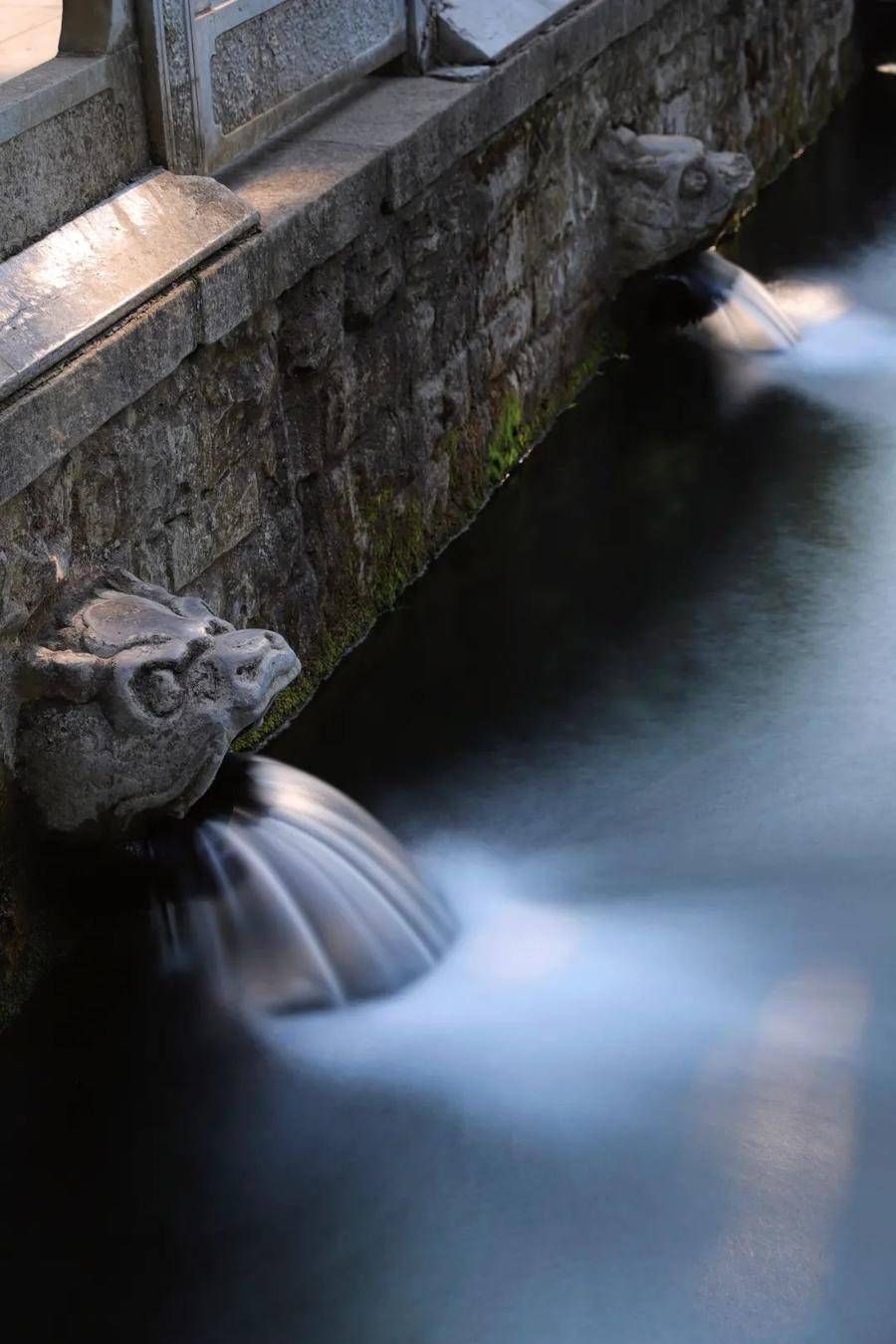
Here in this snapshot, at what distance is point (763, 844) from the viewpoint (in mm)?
4273

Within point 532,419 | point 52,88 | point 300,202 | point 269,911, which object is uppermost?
point 52,88

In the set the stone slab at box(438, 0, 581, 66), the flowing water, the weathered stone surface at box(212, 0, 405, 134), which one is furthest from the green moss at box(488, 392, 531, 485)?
the flowing water

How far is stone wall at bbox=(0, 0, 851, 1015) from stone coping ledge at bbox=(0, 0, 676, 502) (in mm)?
77

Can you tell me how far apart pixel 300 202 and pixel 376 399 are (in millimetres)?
751

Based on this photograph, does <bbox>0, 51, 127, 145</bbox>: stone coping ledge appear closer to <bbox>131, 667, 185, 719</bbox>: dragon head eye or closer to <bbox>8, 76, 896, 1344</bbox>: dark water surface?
<bbox>131, 667, 185, 719</bbox>: dragon head eye

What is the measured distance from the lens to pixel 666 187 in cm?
660

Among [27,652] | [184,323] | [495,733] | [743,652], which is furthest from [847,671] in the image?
[27,652]

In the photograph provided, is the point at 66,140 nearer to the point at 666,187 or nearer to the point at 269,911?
the point at 269,911

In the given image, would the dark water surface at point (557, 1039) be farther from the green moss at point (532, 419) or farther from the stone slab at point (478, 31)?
the stone slab at point (478, 31)

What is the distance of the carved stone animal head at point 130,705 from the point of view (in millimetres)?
3420

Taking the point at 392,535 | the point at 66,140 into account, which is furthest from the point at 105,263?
the point at 392,535

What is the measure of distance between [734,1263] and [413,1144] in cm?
64

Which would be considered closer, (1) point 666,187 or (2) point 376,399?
(2) point 376,399

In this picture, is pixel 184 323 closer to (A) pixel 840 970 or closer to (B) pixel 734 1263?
(A) pixel 840 970
